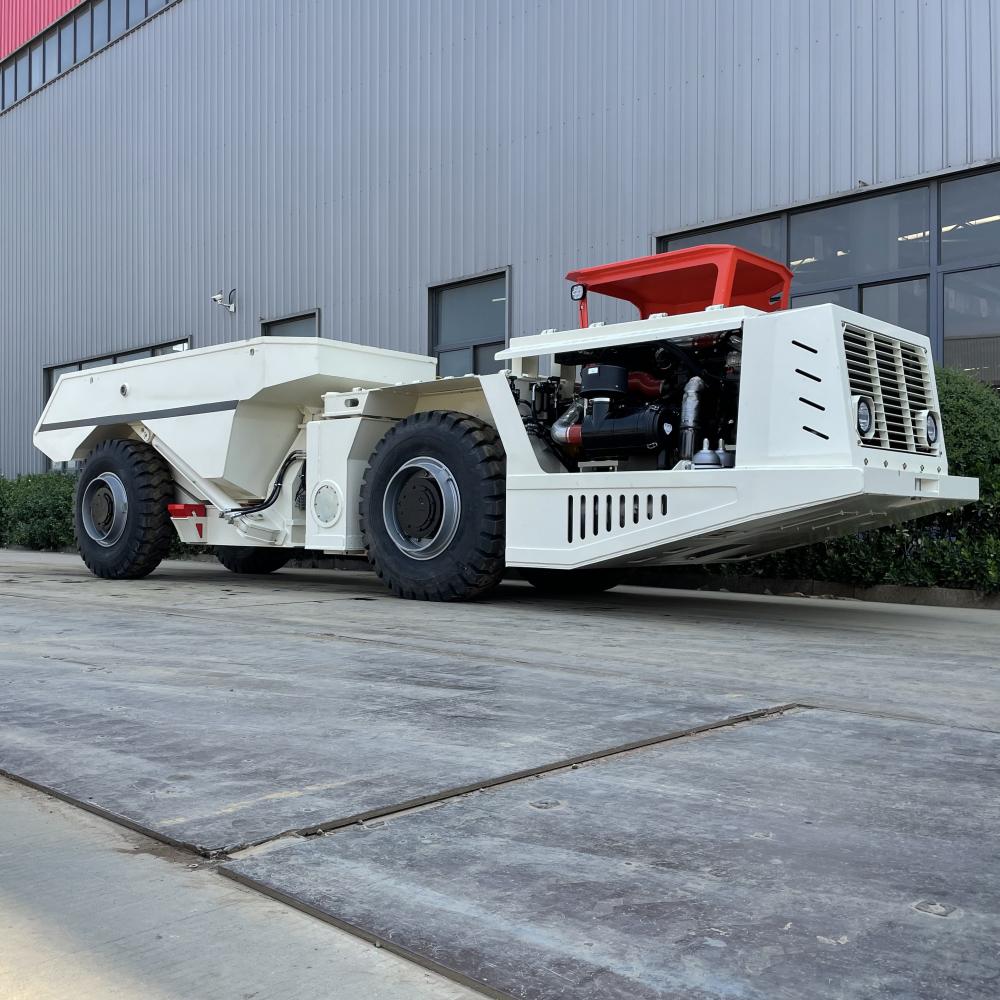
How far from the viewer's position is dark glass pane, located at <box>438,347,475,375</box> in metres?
14.7

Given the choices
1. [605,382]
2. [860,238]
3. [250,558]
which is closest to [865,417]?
[605,382]

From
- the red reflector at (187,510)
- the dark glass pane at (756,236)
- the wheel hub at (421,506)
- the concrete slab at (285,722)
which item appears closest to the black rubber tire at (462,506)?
the wheel hub at (421,506)

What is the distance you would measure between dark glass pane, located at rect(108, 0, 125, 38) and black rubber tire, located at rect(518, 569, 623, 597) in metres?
17.6

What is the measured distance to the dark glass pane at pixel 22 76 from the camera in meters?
24.2

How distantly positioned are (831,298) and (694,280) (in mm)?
4538

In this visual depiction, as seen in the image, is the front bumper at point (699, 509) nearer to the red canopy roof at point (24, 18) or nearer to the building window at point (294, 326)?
the building window at point (294, 326)

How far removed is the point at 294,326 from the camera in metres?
17.3

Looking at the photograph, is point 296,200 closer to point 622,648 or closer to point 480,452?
A: point 480,452

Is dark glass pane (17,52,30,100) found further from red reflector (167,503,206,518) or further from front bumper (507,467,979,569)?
front bumper (507,467,979,569)

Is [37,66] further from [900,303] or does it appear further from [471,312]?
[900,303]

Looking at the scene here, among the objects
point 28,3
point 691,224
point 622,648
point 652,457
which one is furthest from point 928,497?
point 28,3

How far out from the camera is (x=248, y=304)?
1795 centimetres

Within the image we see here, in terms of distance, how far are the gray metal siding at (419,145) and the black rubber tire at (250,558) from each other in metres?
4.45

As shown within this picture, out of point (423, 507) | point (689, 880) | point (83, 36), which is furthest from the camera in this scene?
point (83, 36)
